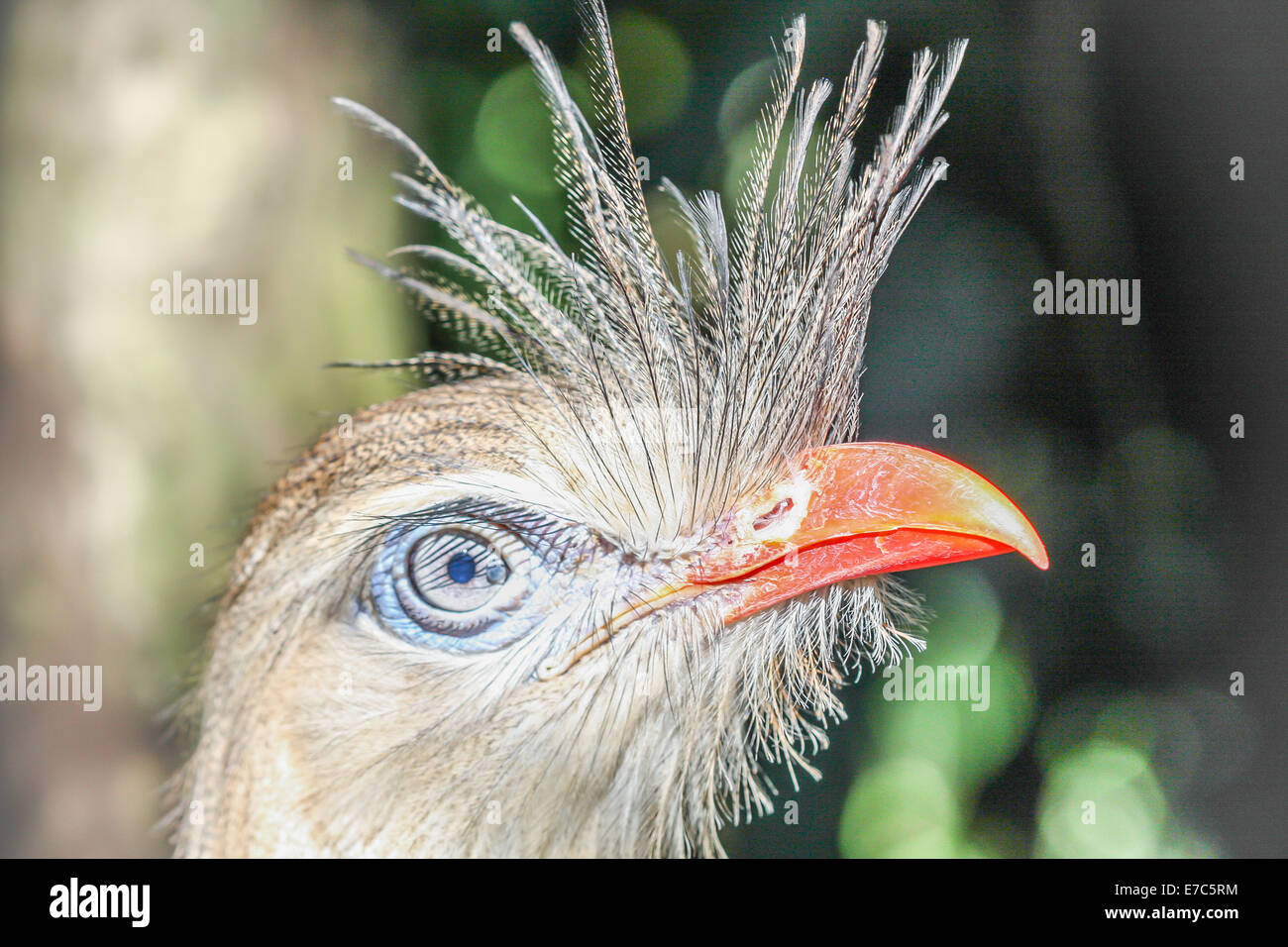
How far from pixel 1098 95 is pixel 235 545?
6.38 ft

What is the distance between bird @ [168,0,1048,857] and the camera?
3.65ft

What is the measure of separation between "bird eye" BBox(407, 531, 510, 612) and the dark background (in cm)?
53

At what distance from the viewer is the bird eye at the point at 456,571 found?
→ 1.13m

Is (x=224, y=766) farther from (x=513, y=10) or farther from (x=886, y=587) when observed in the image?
(x=513, y=10)

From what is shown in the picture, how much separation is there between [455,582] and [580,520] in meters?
0.19

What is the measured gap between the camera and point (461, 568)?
3.73 ft
